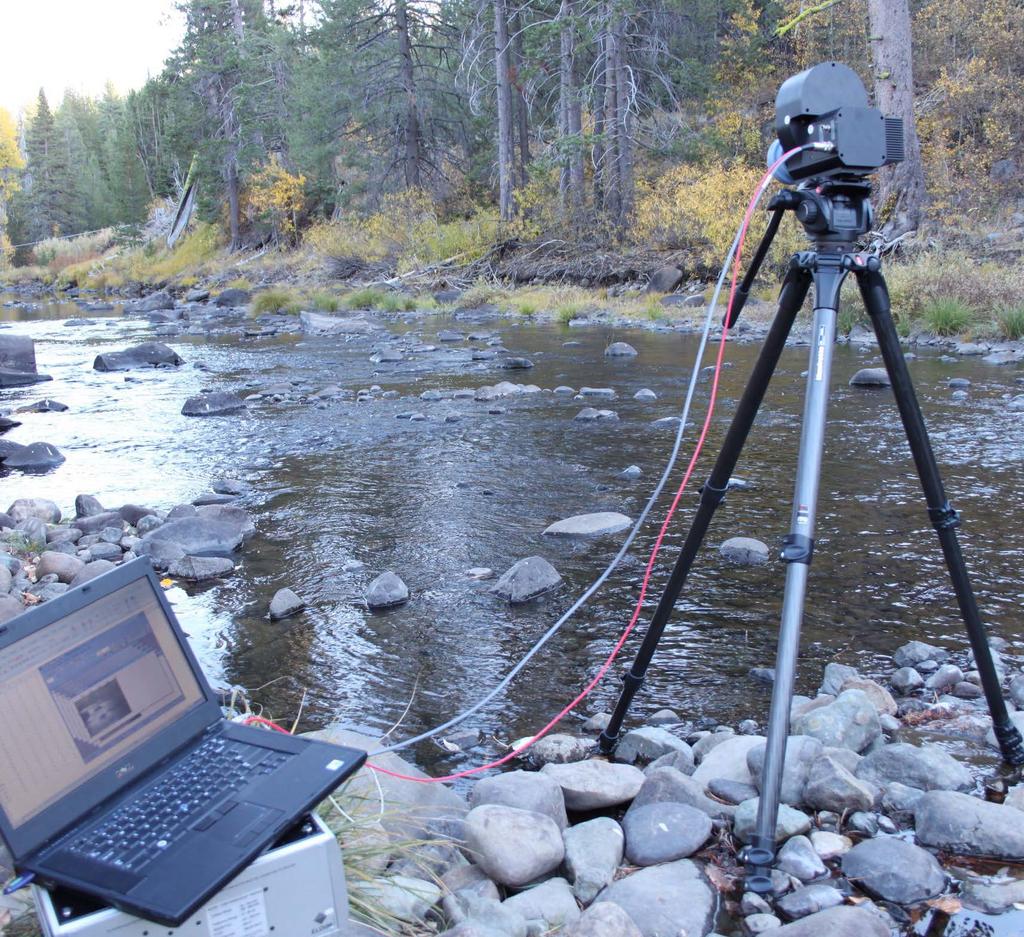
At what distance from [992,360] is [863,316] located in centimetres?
266

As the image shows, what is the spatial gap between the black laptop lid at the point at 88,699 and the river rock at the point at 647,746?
158 centimetres

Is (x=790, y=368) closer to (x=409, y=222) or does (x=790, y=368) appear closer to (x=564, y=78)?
(x=564, y=78)

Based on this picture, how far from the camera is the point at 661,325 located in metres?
17.4

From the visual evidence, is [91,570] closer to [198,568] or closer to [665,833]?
[198,568]

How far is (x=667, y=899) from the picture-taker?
7.88 ft

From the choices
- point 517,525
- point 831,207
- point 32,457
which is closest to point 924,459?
point 831,207

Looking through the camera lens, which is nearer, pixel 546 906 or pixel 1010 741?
pixel 546 906

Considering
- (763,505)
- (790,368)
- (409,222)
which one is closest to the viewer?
(763,505)

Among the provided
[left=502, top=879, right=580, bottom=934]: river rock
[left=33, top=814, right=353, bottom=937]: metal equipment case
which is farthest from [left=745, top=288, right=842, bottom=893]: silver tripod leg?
[left=33, top=814, right=353, bottom=937]: metal equipment case

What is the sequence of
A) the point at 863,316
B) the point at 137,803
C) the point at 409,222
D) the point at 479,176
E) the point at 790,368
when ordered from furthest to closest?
1. the point at 479,176
2. the point at 409,222
3. the point at 863,316
4. the point at 790,368
5. the point at 137,803

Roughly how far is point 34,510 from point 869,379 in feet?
26.8

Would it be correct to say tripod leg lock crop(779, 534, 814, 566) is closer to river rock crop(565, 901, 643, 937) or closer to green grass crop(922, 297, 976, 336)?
river rock crop(565, 901, 643, 937)

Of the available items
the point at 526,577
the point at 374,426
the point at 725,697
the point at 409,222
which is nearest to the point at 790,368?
the point at 374,426

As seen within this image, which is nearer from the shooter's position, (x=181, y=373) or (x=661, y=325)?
(x=181, y=373)
